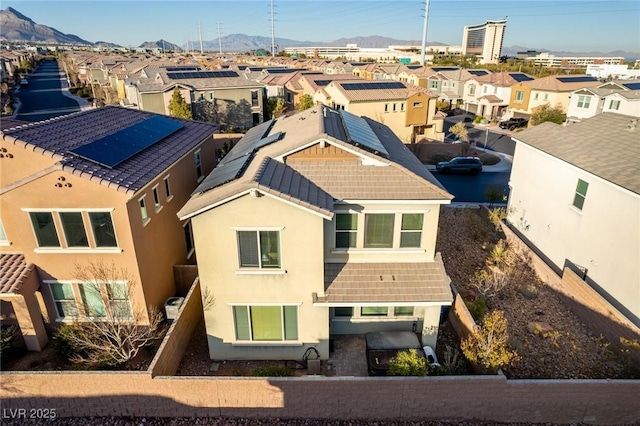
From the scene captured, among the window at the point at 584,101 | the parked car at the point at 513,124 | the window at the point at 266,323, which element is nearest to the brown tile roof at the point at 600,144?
the window at the point at 266,323

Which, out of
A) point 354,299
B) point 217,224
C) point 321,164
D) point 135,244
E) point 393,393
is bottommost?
point 393,393

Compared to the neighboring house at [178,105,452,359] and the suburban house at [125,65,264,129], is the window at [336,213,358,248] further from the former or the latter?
the suburban house at [125,65,264,129]

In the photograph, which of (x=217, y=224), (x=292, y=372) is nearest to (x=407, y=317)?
(x=292, y=372)

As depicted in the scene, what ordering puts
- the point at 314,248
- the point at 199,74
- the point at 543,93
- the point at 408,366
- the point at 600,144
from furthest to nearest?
the point at 543,93, the point at 199,74, the point at 600,144, the point at 314,248, the point at 408,366

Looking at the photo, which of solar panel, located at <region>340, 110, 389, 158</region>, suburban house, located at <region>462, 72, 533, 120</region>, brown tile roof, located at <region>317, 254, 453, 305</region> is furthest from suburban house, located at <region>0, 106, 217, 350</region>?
suburban house, located at <region>462, 72, 533, 120</region>

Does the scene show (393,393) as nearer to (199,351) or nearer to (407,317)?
(407,317)

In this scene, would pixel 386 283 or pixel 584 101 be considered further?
pixel 584 101

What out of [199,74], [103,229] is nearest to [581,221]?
[103,229]

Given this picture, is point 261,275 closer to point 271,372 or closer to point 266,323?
point 266,323

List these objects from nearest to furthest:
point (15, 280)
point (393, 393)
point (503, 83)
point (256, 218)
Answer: point (393, 393), point (256, 218), point (15, 280), point (503, 83)
